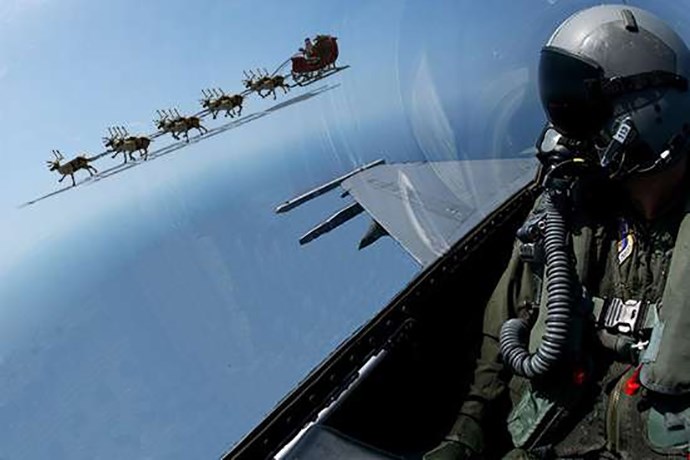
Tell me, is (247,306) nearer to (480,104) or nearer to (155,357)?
(480,104)

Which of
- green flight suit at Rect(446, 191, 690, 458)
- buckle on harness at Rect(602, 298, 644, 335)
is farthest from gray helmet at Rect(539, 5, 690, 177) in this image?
buckle on harness at Rect(602, 298, 644, 335)

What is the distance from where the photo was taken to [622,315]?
1.30 metres

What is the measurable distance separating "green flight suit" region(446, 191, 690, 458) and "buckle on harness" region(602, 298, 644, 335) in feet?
0.06

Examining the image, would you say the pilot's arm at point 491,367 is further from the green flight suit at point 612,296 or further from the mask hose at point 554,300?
the mask hose at point 554,300

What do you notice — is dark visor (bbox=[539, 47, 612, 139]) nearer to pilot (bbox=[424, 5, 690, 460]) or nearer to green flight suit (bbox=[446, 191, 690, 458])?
pilot (bbox=[424, 5, 690, 460])

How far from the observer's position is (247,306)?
9055 millimetres

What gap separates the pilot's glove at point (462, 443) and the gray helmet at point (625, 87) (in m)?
0.82

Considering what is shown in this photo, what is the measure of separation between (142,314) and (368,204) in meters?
44.1

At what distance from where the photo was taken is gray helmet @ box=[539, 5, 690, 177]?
45.1 inches

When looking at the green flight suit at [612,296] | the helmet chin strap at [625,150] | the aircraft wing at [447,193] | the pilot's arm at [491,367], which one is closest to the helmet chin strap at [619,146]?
the helmet chin strap at [625,150]

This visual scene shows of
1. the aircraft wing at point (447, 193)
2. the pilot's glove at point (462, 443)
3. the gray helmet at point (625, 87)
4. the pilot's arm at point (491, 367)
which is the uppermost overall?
A: the gray helmet at point (625, 87)

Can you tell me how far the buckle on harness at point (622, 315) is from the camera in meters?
1.27

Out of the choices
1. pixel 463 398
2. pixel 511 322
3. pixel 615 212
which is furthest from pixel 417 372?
pixel 615 212

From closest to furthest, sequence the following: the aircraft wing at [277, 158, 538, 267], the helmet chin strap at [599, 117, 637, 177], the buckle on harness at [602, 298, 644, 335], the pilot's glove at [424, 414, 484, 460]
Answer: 1. the helmet chin strap at [599, 117, 637, 177]
2. the buckle on harness at [602, 298, 644, 335]
3. the pilot's glove at [424, 414, 484, 460]
4. the aircraft wing at [277, 158, 538, 267]
